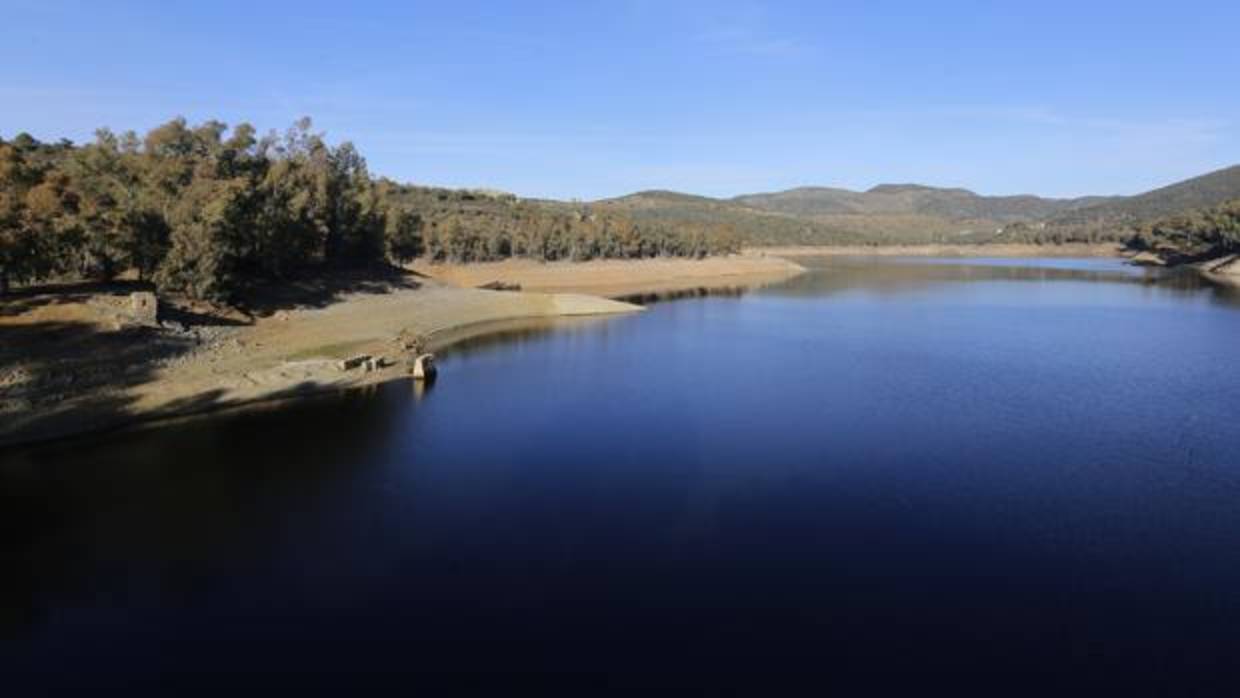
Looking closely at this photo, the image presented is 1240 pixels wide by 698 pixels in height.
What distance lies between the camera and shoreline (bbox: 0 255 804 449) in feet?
95.9

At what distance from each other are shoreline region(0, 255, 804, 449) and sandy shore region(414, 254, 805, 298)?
17.9 m

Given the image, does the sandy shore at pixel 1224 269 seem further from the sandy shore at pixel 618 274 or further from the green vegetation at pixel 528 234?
the green vegetation at pixel 528 234

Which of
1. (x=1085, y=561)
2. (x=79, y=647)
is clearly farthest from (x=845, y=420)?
(x=79, y=647)

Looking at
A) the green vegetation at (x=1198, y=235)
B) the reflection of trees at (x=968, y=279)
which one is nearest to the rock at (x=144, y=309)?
the reflection of trees at (x=968, y=279)

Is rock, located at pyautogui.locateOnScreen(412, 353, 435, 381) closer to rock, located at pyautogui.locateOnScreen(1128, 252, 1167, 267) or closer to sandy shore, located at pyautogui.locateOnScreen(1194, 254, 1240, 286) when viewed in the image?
sandy shore, located at pyautogui.locateOnScreen(1194, 254, 1240, 286)

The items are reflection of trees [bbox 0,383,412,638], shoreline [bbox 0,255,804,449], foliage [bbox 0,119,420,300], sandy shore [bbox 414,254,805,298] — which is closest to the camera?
reflection of trees [bbox 0,383,412,638]

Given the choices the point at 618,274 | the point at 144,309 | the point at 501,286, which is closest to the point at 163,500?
the point at 144,309

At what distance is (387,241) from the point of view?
75.6m

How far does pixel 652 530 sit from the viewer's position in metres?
20.1

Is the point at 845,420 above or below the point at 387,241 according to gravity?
below

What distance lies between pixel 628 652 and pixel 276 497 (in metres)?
12.4

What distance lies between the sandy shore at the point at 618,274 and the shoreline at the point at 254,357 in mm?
17910

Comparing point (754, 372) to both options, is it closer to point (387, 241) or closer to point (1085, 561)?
point (1085, 561)

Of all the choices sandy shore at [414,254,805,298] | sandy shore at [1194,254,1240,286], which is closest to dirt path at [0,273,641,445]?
sandy shore at [414,254,805,298]
